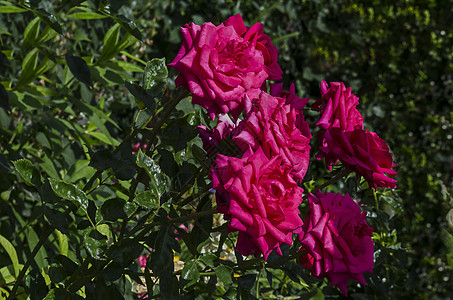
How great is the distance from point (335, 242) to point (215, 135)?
0.25 metres

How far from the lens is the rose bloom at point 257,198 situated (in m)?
0.82

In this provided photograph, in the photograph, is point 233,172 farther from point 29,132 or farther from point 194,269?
point 29,132

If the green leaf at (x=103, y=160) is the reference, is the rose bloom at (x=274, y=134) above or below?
above

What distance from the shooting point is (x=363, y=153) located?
0.96m

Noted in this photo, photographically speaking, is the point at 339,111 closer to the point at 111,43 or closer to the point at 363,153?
the point at 363,153

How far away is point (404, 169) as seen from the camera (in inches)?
137

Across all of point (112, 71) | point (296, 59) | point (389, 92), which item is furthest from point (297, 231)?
point (389, 92)

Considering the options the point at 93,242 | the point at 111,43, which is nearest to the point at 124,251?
the point at 93,242

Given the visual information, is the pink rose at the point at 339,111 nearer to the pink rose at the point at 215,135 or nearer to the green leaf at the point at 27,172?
the pink rose at the point at 215,135

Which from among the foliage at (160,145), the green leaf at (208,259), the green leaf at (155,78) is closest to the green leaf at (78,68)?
the foliage at (160,145)

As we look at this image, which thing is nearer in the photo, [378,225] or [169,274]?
[169,274]

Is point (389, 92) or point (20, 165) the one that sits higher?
point (20, 165)

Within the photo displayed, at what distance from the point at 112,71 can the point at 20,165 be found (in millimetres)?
633

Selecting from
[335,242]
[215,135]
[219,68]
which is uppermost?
[219,68]
